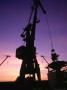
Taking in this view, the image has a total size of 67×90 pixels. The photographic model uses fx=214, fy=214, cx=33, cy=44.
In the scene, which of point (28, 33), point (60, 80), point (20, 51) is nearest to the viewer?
point (60, 80)

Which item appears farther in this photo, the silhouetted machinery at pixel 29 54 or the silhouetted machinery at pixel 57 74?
the silhouetted machinery at pixel 29 54

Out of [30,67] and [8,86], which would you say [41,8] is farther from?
[8,86]

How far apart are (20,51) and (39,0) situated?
2171 centimetres

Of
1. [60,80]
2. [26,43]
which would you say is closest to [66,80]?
[60,80]

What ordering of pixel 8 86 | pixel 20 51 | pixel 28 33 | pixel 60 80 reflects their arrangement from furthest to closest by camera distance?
pixel 28 33
pixel 20 51
pixel 8 86
pixel 60 80

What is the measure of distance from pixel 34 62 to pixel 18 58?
19.4ft

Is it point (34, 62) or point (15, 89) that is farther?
point (34, 62)

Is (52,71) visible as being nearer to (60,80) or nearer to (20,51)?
(60,80)

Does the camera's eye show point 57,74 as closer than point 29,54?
Yes

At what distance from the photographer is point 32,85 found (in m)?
58.3

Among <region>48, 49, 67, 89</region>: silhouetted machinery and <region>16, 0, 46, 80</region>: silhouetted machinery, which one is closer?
<region>48, 49, 67, 89</region>: silhouetted machinery

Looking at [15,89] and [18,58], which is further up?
[18,58]

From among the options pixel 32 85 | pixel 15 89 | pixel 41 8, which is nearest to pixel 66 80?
pixel 32 85

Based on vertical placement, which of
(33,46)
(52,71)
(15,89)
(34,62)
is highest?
(33,46)
